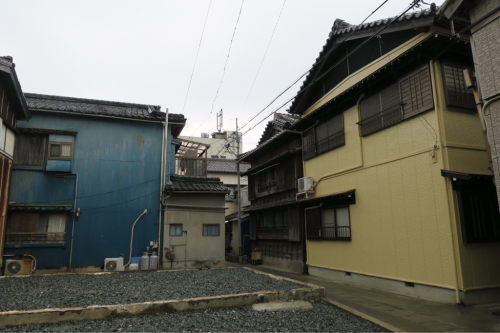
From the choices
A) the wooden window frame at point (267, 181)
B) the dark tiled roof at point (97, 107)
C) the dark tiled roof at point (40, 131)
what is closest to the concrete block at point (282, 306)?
the dark tiled roof at point (97, 107)

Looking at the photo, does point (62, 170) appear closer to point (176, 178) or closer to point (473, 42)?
point (176, 178)

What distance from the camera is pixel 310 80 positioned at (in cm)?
1564

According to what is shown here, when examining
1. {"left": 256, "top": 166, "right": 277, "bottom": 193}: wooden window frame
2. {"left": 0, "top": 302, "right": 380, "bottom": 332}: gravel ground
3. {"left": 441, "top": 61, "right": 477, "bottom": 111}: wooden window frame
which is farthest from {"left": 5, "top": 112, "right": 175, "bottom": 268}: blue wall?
{"left": 441, "top": 61, "right": 477, "bottom": 111}: wooden window frame

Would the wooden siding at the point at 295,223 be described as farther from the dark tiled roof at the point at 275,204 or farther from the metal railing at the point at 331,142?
the metal railing at the point at 331,142

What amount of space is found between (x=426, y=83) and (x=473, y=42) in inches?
101

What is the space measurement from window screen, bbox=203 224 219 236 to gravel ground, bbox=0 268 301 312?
446cm

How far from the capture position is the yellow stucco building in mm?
8430

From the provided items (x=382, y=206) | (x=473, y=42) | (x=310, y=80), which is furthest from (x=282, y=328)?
(x=310, y=80)

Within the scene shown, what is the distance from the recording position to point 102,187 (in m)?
15.0

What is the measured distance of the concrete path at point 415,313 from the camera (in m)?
6.30

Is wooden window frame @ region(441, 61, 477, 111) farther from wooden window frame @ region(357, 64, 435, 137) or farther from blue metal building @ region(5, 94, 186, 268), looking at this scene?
blue metal building @ region(5, 94, 186, 268)

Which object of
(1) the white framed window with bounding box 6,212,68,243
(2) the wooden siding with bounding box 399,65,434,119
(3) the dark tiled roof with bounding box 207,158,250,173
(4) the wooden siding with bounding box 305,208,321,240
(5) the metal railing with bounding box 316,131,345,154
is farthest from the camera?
(3) the dark tiled roof with bounding box 207,158,250,173

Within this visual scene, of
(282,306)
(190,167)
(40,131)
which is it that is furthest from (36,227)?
(282,306)

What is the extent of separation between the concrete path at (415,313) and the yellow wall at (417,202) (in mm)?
677
